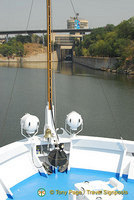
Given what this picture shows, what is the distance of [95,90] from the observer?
44062mm

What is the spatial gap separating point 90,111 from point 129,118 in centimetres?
467

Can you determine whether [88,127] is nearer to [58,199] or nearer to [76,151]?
[76,151]

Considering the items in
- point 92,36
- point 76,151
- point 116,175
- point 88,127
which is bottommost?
point 88,127

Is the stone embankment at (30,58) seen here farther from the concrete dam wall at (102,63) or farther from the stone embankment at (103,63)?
the stone embankment at (103,63)

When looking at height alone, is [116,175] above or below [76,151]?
below

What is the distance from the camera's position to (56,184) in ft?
30.1

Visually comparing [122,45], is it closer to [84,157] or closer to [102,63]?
[102,63]

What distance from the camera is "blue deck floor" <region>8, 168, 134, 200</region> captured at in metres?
8.47

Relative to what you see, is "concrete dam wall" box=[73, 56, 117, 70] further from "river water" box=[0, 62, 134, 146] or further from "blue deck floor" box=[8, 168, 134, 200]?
→ "blue deck floor" box=[8, 168, 134, 200]

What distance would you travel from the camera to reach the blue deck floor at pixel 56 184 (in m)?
8.47

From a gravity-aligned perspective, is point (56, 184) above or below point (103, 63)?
below

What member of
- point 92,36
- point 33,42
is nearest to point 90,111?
point 92,36

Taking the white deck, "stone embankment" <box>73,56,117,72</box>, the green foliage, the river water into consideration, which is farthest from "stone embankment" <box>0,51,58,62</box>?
the white deck

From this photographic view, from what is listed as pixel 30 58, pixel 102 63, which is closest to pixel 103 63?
pixel 102 63
